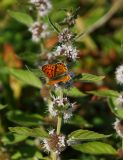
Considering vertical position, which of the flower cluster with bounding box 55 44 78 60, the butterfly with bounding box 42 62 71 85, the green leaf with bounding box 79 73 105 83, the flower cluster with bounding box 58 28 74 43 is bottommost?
the butterfly with bounding box 42 62 71 85

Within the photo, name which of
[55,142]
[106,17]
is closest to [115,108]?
[55,142]

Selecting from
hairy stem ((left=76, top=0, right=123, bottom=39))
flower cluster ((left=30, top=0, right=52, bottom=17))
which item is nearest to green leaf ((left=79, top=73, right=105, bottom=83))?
flower cluster ((left=30, top=0, right=52, bottom=17))

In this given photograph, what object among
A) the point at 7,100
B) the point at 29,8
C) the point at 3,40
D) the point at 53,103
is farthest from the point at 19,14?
the point at 3,40

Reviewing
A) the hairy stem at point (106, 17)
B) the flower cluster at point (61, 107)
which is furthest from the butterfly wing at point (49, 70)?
the hairy stem at point (106, 17)

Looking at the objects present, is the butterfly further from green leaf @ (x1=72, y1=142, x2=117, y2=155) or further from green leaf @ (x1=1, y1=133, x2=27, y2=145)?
green leaf @ (x1=1, y1=133, x2=27, y2=145)

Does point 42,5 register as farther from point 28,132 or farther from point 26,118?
point 28,132

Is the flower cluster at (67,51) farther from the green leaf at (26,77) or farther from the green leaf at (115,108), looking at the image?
the green leaf at (26,77)

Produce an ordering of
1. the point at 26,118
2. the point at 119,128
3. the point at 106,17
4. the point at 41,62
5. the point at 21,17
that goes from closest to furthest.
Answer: the point at 119,128 < the point at 26,118 < the point at 21,17 < the point at 41,62 < the point at 106,17
